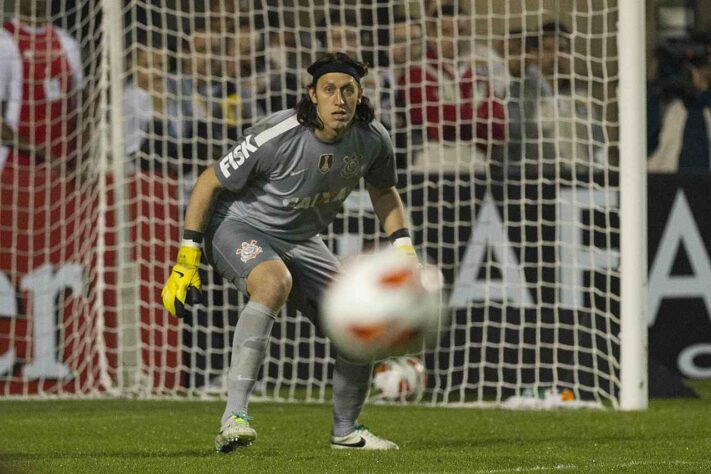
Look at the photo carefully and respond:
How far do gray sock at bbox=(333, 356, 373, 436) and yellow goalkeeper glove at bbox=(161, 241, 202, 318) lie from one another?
2.43ft

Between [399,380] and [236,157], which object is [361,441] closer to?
[236,157]

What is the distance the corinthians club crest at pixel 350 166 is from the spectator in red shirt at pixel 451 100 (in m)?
3.99

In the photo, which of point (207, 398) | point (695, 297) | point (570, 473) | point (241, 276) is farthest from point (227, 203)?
point (695, 297)

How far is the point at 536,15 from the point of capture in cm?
1041

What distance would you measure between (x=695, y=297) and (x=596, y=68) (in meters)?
2.33

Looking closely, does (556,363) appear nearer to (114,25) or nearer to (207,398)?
(207,398)

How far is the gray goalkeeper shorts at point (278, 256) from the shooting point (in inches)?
256

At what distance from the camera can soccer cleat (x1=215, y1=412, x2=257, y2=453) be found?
19.5 feet

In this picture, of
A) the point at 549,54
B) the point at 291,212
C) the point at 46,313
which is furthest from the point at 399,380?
the point at 291,212

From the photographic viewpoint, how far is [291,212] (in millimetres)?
6664

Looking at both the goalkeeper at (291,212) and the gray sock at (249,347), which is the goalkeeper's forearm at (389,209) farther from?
the gray sock at (249,347)

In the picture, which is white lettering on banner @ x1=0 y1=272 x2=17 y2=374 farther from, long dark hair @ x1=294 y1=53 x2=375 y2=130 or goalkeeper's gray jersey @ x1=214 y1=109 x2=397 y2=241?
long dark hair @ x1=294 y1=53 x2=375 y2=130

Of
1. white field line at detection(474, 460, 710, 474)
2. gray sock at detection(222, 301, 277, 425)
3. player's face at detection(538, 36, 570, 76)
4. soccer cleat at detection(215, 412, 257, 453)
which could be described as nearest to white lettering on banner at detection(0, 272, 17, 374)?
player's face at detection(538, 36, 570, 76)

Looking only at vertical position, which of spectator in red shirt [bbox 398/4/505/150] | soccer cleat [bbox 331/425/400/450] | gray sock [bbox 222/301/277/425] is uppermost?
spectator in red shirt [bbox 398/4/505/150]
